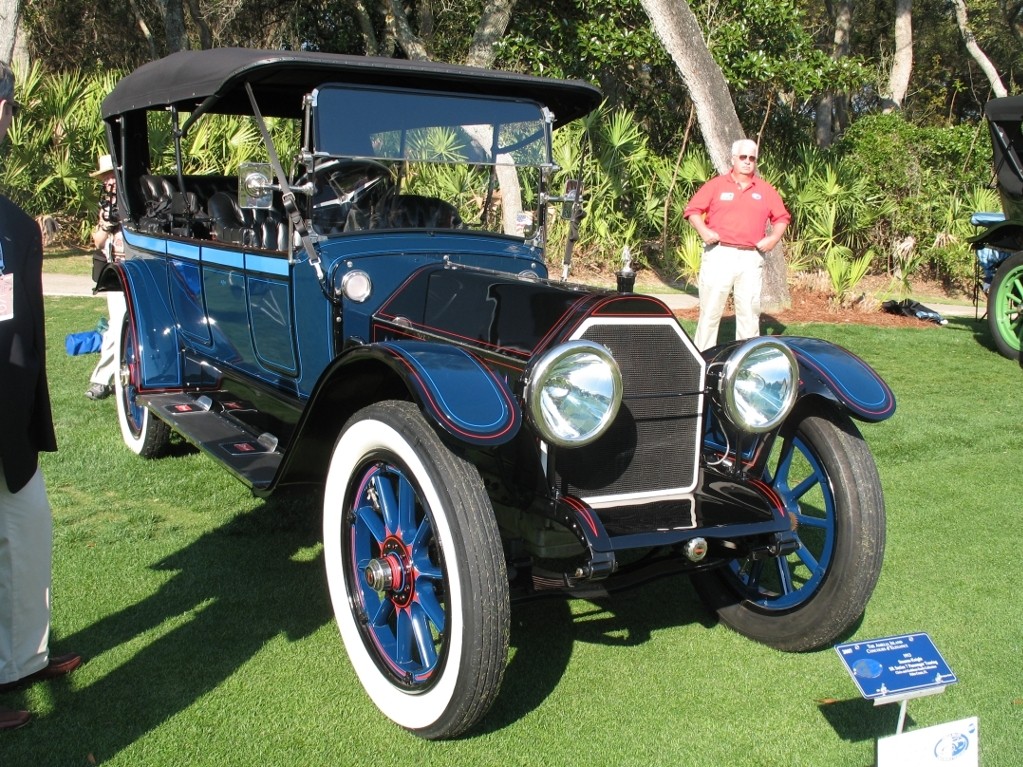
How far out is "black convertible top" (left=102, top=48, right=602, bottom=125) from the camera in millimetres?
3863

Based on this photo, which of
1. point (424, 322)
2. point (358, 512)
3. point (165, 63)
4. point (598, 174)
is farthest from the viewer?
point (598, 174)

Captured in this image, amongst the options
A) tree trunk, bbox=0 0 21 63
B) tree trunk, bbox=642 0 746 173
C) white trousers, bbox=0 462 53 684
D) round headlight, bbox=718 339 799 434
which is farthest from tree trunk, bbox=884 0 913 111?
white trousers, bbox=0 462 53 684

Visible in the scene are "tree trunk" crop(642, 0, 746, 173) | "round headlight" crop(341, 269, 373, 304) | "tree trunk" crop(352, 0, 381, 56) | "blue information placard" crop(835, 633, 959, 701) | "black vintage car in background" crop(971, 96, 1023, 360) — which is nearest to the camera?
"blue information placard" crop(835, 633, 959, 701)

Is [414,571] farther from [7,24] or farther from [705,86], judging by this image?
[7,24]

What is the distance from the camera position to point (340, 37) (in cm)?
1812

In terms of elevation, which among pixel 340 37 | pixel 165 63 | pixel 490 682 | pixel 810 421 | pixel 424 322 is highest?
pixel 340 37

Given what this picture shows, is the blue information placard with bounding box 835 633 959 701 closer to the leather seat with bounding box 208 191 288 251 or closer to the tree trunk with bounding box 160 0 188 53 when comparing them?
the leather seat with bounding box 208 191 288 251

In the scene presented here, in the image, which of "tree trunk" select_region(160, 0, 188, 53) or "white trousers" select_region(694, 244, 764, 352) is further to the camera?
"tree trunk" select_region(160, 0, 188, 53)

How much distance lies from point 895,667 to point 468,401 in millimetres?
1309

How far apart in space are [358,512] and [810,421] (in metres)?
1.57

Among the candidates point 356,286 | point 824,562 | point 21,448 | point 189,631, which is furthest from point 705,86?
point 21,448

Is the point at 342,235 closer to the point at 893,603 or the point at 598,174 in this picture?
the point at 893,603

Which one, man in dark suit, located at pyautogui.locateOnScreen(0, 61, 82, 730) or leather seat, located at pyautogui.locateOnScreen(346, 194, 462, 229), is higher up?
leather seat, located at pyautogui.locateOnScreen(346, 194, 462, 229)

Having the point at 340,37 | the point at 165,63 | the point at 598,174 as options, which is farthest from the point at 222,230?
the point at 340,37
